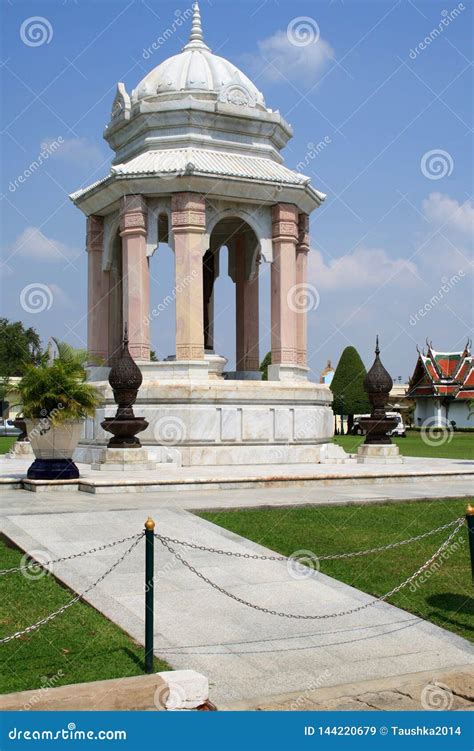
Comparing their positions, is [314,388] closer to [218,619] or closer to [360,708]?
[218,619]

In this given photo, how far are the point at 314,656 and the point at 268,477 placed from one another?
9787 millimetres

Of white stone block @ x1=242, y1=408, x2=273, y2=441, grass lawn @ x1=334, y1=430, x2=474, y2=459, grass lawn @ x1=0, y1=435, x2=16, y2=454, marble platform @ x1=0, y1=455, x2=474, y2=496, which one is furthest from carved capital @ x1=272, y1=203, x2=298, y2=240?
grass lawn @ x1=0, y1=435, x2=16, y2=454

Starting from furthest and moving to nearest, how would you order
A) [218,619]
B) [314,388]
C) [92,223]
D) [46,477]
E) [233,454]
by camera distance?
[92,223], [314,388], [233,454], [46,477], [218,619]

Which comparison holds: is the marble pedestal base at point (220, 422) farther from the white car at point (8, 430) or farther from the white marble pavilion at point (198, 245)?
the white car at point (8, 430)

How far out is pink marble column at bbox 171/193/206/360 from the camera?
23641 mm

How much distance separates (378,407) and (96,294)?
9858 mm

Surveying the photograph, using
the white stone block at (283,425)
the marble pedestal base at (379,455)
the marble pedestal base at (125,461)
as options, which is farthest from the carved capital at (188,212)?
the marble pedestal base at (379,455)

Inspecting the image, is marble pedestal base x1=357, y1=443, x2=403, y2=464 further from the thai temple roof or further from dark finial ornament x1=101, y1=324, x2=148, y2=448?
the thai temple roof

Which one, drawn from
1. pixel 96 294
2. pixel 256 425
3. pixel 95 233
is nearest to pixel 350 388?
pixel 96 294

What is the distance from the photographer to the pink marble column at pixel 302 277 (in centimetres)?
2612

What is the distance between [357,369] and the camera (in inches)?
2731

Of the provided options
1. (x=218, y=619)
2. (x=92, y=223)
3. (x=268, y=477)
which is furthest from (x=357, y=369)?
(x=218, y=619)

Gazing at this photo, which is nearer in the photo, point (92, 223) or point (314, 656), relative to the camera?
point (314, 656)

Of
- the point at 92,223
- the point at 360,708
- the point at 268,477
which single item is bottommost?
the point at 360,708
